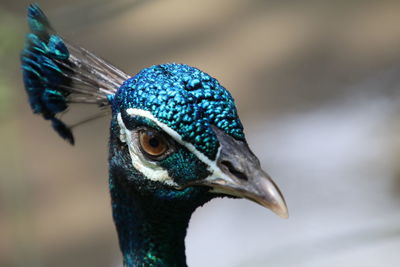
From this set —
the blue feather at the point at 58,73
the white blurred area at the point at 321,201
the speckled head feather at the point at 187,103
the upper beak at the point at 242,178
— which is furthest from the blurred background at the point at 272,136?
the upper beak at the point at 242,178

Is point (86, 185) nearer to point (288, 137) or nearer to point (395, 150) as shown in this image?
point (288, 137)

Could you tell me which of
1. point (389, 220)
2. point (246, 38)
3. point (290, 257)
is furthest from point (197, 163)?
point (246, 38)

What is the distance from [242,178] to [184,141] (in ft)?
0.32

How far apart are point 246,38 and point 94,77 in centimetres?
193

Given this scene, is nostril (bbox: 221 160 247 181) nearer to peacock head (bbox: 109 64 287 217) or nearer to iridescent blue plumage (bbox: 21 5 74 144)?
peacock head (bbox: 109 64 287 217)

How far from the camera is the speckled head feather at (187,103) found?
1.09 m

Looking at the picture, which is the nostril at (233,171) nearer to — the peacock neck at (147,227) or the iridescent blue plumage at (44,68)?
the peacock neck at (147,227)

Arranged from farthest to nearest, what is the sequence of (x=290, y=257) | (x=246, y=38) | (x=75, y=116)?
(x=246, y=38) < (x=75, y=116) < (x=290, y=257)

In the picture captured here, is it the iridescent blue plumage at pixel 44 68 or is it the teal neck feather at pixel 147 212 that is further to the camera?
the iridescent blue plumage at pixel 44 68

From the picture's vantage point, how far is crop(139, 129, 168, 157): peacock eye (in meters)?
1.11

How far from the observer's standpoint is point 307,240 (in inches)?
94.8

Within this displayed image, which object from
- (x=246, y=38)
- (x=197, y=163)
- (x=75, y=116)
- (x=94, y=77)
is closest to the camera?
(x=197, y=163)

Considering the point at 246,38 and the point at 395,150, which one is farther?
the point at 246,38

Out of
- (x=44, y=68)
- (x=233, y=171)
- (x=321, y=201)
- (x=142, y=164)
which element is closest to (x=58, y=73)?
(x=44, y=68)
